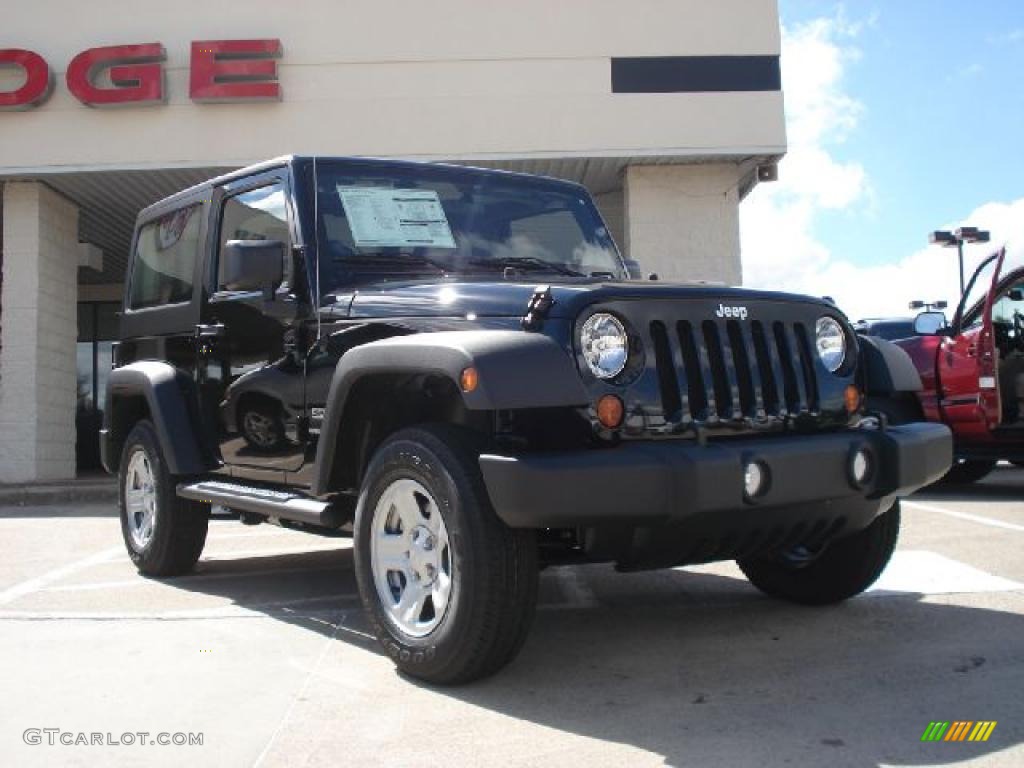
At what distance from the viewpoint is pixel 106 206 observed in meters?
14.4

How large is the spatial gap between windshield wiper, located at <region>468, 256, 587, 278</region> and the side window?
2.89 feet

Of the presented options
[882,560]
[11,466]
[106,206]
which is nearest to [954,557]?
[882,560]

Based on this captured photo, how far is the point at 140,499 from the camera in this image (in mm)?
6148

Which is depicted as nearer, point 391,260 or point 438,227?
point 391,260

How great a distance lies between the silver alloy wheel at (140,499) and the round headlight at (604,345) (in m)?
3.31

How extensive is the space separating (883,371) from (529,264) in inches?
63.8

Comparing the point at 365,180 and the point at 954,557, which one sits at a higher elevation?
the point at 365,180

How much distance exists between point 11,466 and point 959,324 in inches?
429

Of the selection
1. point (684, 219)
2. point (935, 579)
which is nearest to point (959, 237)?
point (684, 219)

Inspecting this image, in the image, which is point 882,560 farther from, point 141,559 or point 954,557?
point 141,559

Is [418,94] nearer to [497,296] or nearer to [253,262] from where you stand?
[253,262]

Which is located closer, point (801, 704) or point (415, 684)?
point (801, 704)

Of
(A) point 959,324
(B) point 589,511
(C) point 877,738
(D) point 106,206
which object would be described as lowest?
(C) point 877,738

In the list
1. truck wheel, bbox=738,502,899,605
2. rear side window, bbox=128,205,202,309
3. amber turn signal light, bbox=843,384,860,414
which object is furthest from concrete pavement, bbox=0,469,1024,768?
rear side window, bbox=128,205,202,309
